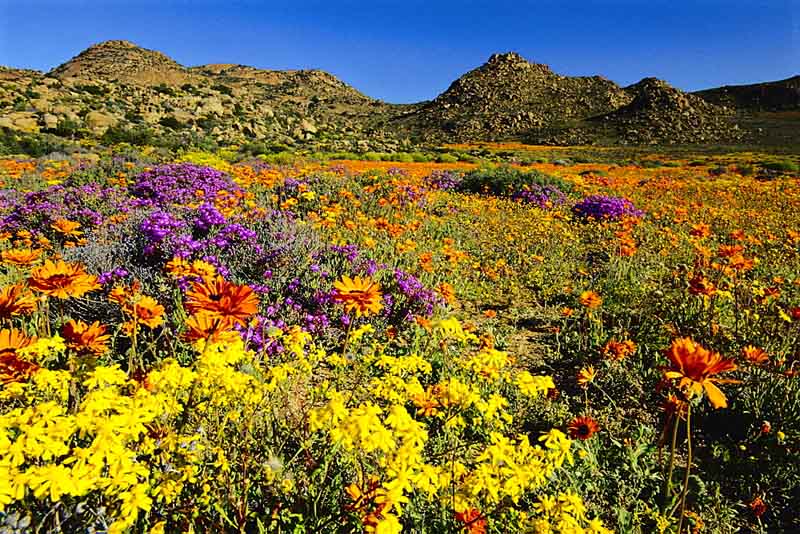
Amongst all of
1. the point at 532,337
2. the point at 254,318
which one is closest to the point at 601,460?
the point at 532,337

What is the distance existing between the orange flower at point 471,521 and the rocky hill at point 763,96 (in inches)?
3562

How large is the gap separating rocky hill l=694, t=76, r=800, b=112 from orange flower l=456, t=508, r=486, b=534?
297 ft

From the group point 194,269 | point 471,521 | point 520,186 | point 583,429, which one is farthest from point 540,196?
point 471,521

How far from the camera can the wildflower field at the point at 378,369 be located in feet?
5.35

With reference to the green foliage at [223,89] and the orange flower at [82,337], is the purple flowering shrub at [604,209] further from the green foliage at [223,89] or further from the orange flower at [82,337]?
the green foliage at [223,89]

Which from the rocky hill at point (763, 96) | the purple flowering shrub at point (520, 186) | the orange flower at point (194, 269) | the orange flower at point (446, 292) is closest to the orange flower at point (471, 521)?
the orange flower at point (194, 269)

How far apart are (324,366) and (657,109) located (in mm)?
70848

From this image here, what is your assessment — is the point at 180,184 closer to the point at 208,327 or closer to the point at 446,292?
the point at 446,292

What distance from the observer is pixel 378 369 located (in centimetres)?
366

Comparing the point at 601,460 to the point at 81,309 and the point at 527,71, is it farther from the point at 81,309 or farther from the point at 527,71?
the point at 527,71

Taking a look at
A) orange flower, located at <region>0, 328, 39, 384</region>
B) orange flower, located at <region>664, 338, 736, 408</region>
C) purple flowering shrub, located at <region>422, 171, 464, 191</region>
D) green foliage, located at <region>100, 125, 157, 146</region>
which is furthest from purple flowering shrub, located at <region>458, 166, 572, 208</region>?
green foliage, located at <region>100, 125, 157, 146</region>

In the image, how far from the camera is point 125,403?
4.87 ft

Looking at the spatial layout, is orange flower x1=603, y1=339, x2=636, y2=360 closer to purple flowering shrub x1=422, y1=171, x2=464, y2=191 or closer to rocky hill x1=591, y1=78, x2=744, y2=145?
purple flowering shrub x1=422, y1=171, x2=464, y2=191

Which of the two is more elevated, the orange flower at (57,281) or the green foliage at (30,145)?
the green foliage at (30,145)
